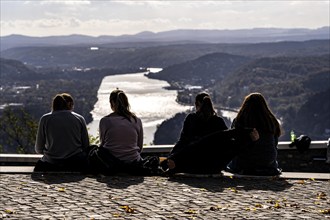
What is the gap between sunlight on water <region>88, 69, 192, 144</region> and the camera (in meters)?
106

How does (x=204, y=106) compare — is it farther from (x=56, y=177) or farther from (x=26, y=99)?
(x=26, y=99)

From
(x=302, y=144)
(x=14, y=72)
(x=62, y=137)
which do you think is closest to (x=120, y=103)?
(x=62, y=137)

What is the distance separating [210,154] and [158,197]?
5.82 feet

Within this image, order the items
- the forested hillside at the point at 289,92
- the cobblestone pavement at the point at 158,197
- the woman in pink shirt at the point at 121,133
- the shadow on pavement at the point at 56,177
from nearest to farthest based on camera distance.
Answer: the cobblestone pavement at the point at 158,197
the shadow on pavement at the point at 56,177
the woman in pink shirt at the point at 121,133
the forested hillside at the point at 289,92

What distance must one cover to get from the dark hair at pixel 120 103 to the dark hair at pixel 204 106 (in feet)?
3.27

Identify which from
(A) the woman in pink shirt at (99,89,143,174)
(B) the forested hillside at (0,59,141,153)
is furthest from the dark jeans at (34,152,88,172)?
(B) the forested hillside at (0,59,141,153)

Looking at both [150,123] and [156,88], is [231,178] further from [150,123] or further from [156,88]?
[156,88]

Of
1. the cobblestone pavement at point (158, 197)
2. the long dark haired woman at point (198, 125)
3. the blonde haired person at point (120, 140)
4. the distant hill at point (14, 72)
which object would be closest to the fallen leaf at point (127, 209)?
the cobblestone pavement at point (158, 197)

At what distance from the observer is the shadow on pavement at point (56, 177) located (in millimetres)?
8336

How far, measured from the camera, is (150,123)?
106812 mm

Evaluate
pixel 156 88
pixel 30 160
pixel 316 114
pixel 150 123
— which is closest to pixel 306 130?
pixel 316 114

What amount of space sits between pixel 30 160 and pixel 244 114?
12.8 feet

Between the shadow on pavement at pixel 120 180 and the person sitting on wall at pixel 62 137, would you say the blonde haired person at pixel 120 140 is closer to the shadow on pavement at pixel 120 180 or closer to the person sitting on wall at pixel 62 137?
the shadow on pavement at pixel 120 180

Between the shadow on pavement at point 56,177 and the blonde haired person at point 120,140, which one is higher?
the blonde haired person at point 120,140
